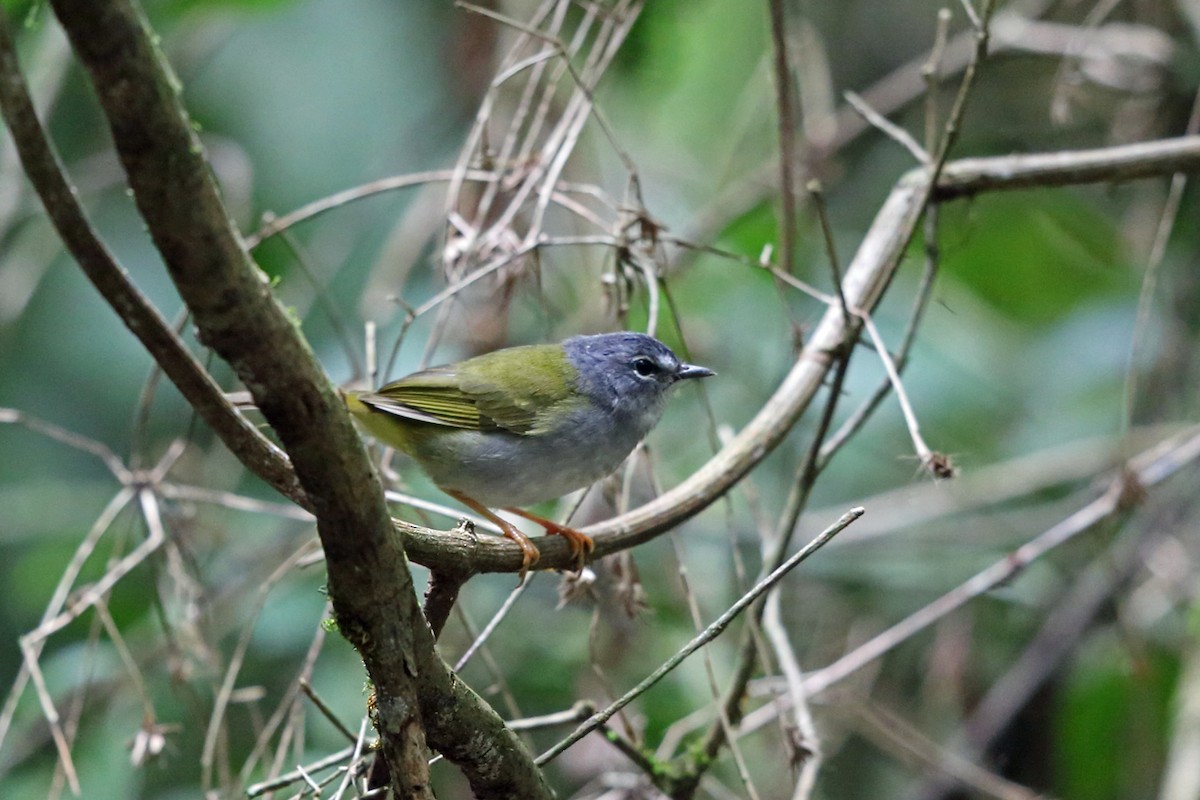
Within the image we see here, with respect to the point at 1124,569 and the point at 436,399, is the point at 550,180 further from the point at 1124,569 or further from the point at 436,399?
the point at 1124,569

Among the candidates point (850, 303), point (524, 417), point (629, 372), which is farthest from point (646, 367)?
point (850, 303)

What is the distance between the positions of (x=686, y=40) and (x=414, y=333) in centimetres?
240

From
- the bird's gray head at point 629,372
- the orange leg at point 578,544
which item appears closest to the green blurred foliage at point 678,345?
the bird's gray head at point 629,372

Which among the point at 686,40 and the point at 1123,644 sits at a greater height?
the point at 686,40

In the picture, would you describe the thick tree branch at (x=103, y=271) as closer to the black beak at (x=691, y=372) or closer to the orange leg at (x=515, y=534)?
the orange leg at (x=515, y=534)

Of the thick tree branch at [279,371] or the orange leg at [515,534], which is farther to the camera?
the orange leg at [515,534]

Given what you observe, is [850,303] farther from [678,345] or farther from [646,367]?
[678,345]

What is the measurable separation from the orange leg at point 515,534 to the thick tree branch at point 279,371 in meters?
0.57

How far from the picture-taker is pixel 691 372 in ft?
11.8

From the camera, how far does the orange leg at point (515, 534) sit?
2.53m

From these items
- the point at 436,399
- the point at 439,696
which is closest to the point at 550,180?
the point at 436,399

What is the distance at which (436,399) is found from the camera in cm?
338

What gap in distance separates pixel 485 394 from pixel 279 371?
211 centimetres

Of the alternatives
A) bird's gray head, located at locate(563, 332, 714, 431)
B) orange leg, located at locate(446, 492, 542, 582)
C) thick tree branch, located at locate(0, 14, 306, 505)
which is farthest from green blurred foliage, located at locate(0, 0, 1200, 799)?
thick tree branch, located at locate(0, 14, 306, 505)
